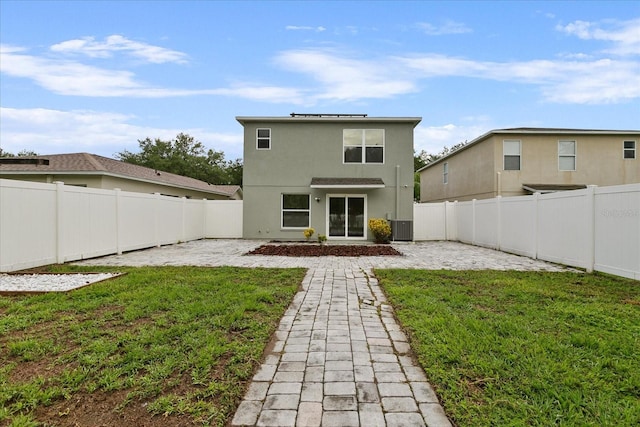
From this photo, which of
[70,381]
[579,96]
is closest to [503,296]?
[70,381]

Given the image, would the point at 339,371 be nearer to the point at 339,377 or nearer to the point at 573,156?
the point at 339,377

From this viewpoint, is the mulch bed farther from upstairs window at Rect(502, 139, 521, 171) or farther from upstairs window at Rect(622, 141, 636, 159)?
upstairs window at Rect(622, 141, 636, 159)

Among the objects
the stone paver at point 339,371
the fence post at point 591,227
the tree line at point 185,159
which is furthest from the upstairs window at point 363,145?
the tree line at point 185,159

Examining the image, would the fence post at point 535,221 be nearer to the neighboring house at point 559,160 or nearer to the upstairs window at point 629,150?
the neighboring house at point 559,160

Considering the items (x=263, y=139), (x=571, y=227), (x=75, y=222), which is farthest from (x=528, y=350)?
(x=263, y=139)

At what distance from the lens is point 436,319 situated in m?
3.93

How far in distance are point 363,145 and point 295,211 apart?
4414mm

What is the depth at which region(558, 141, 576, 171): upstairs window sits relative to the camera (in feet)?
52.6

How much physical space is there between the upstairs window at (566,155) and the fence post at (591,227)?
1073 centimetres

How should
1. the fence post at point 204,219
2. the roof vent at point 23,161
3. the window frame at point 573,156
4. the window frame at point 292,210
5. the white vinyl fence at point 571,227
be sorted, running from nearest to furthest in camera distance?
the white vinyl fence at point 571,227
the roof vent at point 23,161
the window frame at point 292,210
the window frame at point 573,156
the fence post at point 204,219

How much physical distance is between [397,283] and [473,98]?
14635 millimetres

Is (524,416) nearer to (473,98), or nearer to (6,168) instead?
(473,98)

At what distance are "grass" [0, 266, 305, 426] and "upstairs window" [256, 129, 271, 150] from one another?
1049 cm

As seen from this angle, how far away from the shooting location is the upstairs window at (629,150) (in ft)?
52.8
